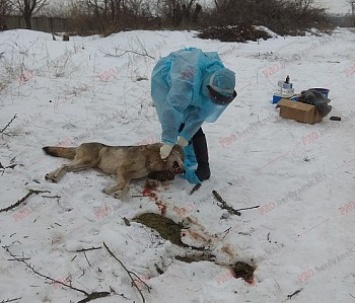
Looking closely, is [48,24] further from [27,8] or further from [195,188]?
[195,188]

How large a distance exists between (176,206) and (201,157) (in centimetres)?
77

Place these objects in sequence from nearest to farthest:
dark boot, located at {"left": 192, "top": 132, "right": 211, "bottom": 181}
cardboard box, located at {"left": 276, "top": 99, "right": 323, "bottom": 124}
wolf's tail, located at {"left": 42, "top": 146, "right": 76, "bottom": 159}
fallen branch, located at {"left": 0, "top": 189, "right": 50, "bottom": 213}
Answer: fallen branch, located at {"left": 0, "top": 189, "right": 50, "bottom": 213}, dark boot, located at {"left": 192, "top": 132, "right": 211, "bottom": 181}, wolf's tail, located at {"left": 42, "top": 146, "right": 76, "bottom": 159}, cardboard box, located at {"left": 276, "top": 99, "right": 323, "bottom": 124}

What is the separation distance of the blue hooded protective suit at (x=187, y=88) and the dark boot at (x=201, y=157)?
0.69ft

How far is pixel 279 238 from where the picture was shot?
354 centimetres

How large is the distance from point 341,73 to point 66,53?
6.68m

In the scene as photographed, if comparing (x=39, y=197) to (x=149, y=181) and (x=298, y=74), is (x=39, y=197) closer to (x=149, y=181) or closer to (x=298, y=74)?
(x=149, y=181)

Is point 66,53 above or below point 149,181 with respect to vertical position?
above

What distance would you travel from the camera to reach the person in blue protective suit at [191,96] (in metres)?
3.97

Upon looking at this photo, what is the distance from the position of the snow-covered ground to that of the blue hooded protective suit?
703mm

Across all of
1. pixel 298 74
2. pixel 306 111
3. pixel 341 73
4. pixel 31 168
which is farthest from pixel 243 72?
pixel 31 168

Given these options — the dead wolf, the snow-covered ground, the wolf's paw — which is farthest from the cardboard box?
the wolf's paw

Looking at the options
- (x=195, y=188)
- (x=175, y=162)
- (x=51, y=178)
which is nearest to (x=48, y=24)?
(x=51, y=178)

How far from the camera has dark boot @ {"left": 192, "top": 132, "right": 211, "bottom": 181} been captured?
448 cm

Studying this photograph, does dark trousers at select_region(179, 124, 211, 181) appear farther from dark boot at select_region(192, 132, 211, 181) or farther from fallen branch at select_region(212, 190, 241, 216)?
fallen branch at select_region(212, 190, 241, 216)
